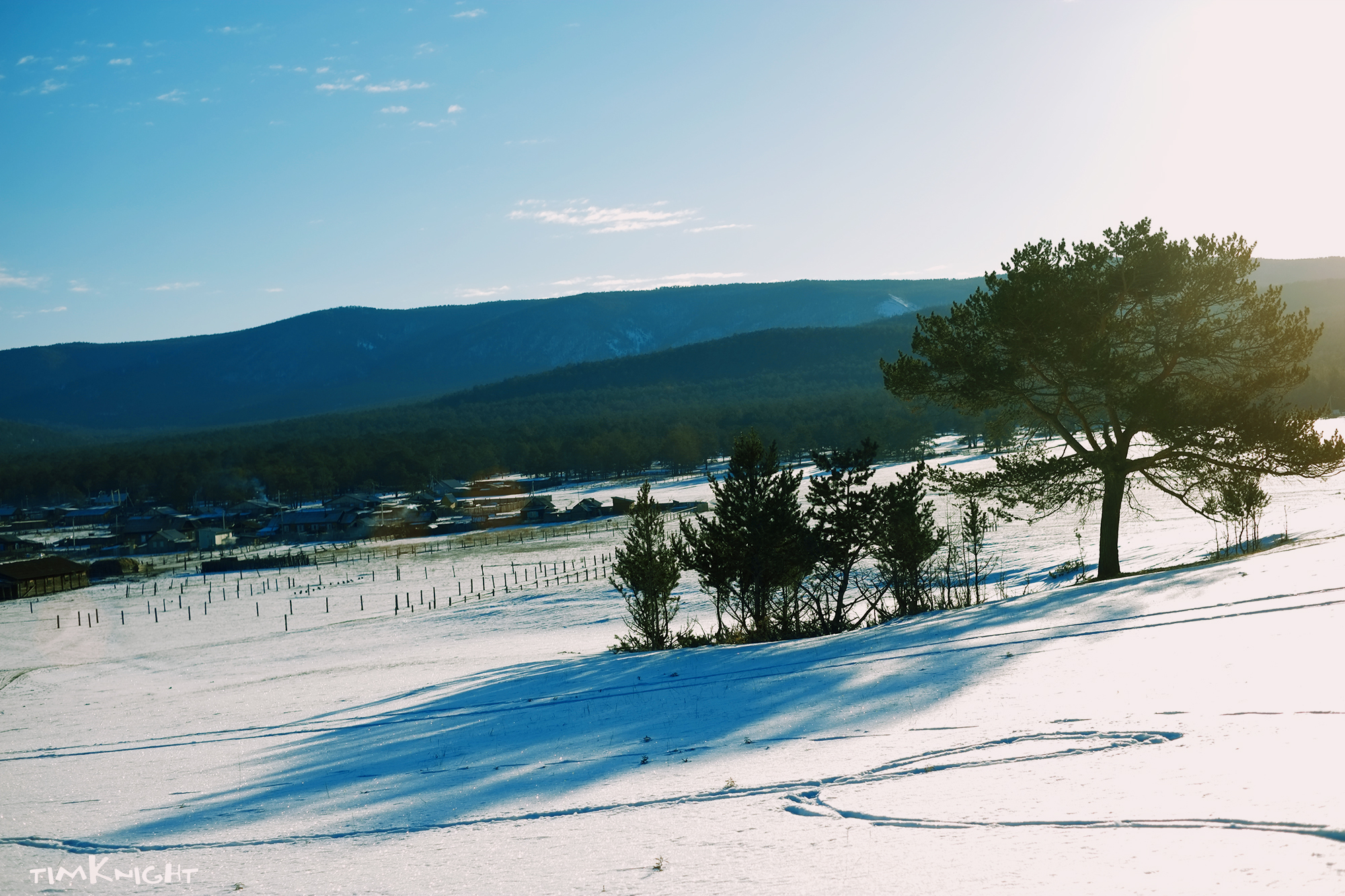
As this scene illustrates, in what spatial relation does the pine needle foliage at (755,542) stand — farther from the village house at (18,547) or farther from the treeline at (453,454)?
the village house at (18,547)

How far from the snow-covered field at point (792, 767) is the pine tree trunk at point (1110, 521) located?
2541 mm

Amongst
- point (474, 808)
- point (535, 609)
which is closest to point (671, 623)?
point (535, 609)

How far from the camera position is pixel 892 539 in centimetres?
2311

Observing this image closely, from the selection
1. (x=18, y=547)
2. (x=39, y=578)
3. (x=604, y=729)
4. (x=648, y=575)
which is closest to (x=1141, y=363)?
(x=648, y=575)

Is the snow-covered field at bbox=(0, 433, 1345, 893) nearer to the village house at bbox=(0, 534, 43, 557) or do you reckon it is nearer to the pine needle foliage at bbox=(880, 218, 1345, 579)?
the pine needle foliage at bbox=(880, 218, 1345, 579)

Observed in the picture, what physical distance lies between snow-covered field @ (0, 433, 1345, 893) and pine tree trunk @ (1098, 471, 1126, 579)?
2.54 meters

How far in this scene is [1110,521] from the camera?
1973 cm

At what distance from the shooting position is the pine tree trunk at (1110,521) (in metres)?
19.3

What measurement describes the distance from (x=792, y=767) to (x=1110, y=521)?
47.1 feet

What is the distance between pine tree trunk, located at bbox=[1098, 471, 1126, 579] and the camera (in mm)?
19297

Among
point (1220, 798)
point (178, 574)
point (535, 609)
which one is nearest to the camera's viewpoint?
point (1220, 798)

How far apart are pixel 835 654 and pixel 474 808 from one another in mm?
7840

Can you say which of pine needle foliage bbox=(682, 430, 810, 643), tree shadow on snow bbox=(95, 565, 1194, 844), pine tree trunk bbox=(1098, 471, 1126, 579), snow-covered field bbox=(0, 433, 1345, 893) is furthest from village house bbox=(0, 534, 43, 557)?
pine tree trunk bbox=(1098, 471, 1126, 579)

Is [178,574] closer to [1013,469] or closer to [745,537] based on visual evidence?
[745,537]
